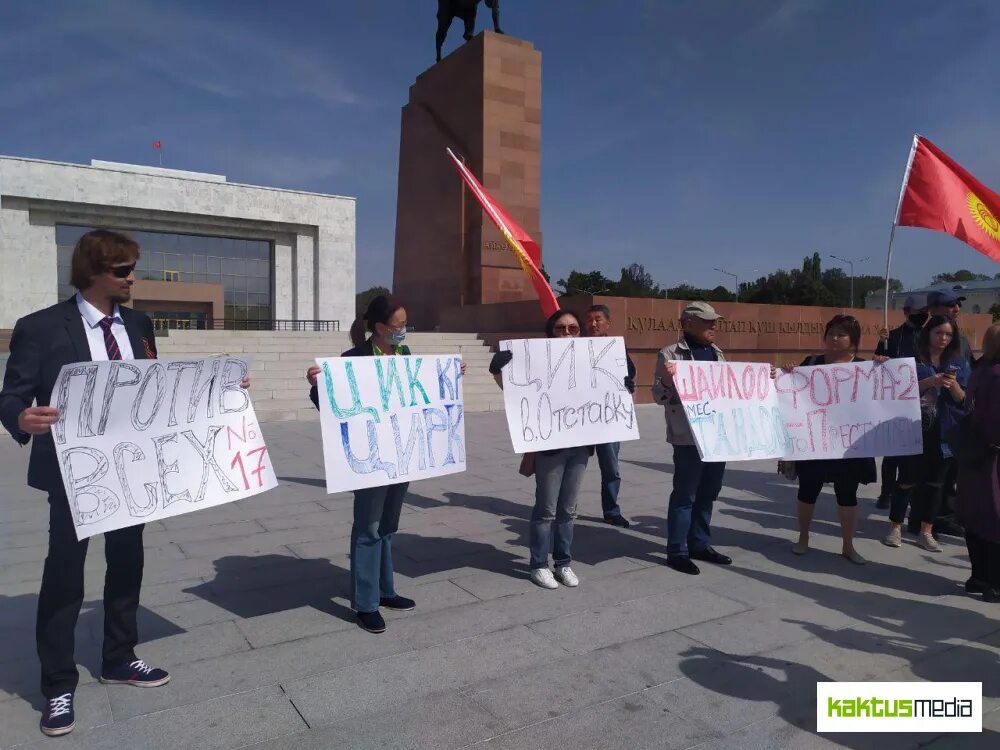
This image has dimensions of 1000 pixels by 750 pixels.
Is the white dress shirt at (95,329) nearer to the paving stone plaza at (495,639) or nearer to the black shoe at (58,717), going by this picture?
the black shoe at (58,717)

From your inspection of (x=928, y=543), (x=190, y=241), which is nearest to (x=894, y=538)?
(x=928, y=543)

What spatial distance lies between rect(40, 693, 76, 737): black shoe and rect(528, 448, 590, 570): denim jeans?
8.35 feet

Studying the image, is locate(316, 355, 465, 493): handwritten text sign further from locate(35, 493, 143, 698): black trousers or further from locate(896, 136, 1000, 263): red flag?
locate(896, 136, 1000, 263): red flag

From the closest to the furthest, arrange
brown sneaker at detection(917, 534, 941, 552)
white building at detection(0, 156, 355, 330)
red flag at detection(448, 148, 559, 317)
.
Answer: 1. brown sneaker at detection(917, 534, 941, 552)
2. red flag at detection(448, 148, 559, 317)
3. white building at detection(0, 156, 355, 330)

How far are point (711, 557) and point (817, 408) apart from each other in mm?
1294

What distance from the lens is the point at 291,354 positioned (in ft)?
53.1

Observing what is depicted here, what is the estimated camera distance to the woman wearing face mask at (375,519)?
12.5 feet

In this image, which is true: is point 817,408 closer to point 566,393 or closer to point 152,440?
point 566,393

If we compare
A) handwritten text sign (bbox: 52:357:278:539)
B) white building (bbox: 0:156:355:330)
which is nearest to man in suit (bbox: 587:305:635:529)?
handwritten text sign (bbox: 52:357:278:539)

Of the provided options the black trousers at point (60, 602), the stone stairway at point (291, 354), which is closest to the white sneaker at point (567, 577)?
the black trousers at point (60, 602)

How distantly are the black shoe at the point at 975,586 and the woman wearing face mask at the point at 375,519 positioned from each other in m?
3.41

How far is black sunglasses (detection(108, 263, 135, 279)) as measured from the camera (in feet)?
9.68

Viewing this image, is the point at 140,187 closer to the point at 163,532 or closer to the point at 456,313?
the point at 456,313

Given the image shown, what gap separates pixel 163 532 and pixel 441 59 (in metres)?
18.2
